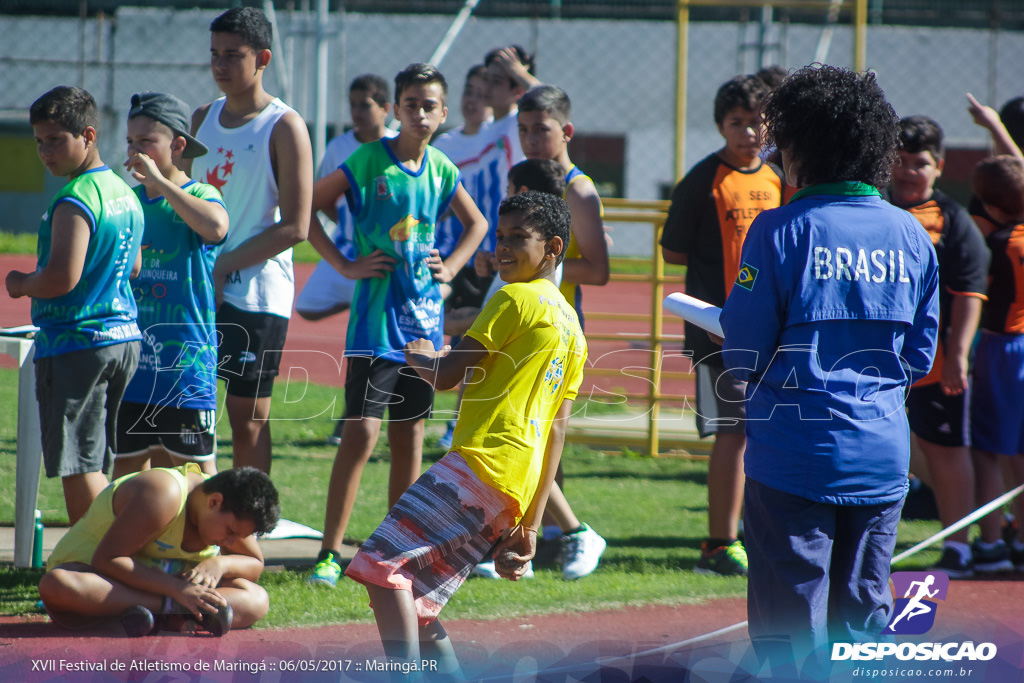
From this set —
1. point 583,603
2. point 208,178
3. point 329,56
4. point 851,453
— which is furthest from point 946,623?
point 329,56

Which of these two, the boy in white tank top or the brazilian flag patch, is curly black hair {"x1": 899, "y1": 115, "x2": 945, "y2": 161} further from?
the boy in white tank top

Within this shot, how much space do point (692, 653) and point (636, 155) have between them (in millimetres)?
20692

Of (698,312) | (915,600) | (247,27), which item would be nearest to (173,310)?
(247,27)

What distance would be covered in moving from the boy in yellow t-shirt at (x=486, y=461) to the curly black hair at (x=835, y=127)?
0.88 metres

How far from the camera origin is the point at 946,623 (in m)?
4.48

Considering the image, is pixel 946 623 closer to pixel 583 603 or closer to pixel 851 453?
pixel 583 603

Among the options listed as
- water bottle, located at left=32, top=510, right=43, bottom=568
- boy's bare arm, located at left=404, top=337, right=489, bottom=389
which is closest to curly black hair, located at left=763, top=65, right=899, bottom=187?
boy's bare arm, located at left=404, top=337, right=489, bottom=389

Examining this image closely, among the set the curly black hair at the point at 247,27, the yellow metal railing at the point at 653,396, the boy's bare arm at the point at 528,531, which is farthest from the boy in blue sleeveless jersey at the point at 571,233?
the yellow metal railing at the point at 653,396

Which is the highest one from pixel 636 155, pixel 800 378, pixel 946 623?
pixel 636 155

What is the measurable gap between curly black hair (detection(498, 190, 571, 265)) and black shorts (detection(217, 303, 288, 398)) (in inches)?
66.2

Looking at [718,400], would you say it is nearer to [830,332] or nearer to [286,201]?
→ [286,201]

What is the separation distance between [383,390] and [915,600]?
2283 mm

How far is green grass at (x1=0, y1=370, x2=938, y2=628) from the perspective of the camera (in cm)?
437

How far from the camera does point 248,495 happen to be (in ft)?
13.0
